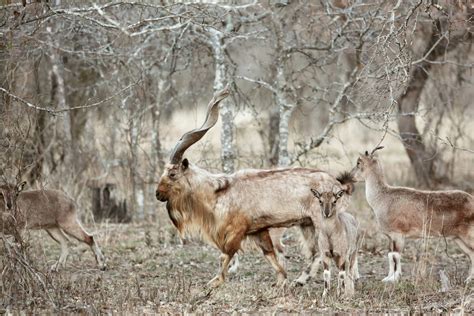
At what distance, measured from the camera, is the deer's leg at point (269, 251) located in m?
11.5

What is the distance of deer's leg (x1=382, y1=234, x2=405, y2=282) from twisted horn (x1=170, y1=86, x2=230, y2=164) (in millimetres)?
3133

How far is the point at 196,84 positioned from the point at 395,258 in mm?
7801

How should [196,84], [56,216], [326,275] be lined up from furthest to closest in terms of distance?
[196,84], [56,216], [326,275]

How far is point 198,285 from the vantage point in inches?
457

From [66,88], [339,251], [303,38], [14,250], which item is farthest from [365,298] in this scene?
[66,88]

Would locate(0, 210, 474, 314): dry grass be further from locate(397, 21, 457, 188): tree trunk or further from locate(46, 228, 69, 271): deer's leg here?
locate(397, 21, 457, 188): tree trunk

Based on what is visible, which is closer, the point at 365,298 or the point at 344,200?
the point at 365,298

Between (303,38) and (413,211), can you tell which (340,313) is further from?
(303,38)

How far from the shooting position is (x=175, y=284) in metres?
11.3

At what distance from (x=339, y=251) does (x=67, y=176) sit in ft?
27.9

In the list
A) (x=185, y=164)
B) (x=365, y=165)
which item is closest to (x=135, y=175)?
(x=365, y=165)

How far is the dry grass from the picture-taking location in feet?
31.9

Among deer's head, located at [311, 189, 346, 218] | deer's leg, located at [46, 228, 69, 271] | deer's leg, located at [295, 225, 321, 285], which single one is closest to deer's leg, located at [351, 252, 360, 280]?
deer's leg, located at [295, 225, 321, 285]

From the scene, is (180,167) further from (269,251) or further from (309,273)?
(309,273)
